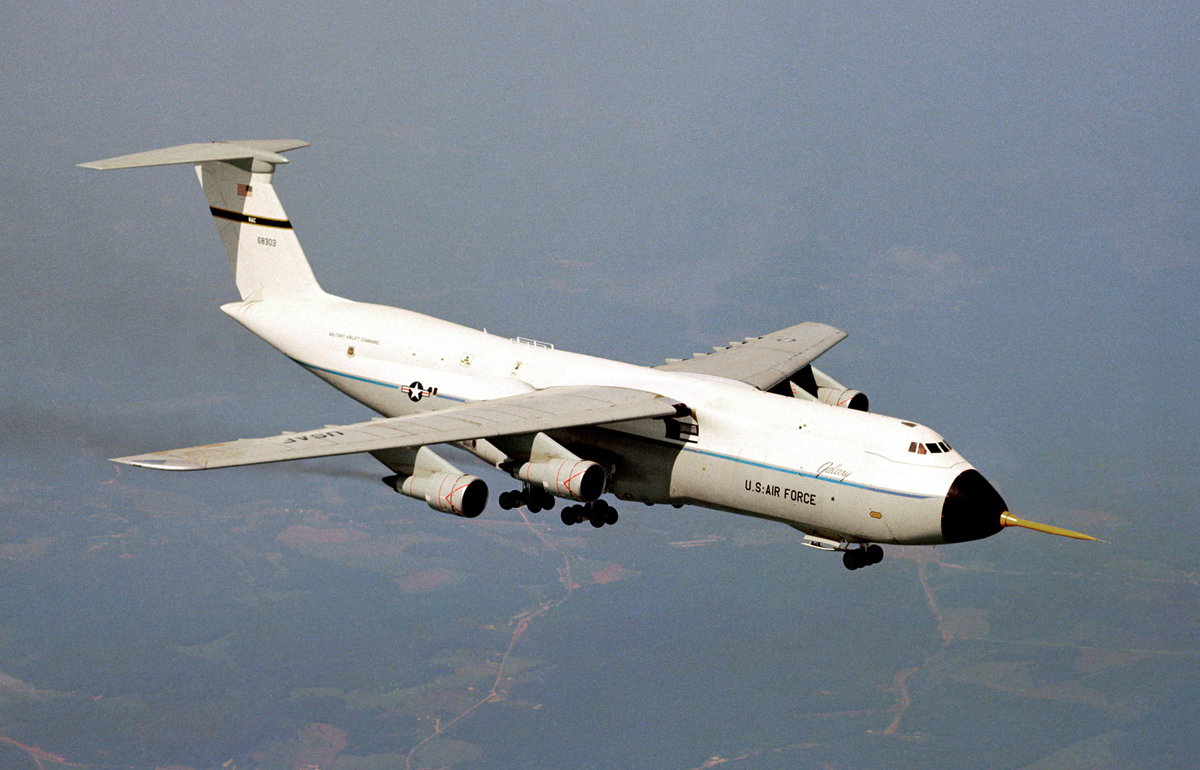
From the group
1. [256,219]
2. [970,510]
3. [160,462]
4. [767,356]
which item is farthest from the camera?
[256,219]

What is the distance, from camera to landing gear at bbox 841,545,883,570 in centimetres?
3672

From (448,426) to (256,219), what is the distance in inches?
504

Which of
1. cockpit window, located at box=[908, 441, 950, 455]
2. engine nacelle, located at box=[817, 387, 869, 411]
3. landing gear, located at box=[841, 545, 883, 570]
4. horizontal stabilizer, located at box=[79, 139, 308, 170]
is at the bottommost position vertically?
landing gear, located at box=[841, 545, 883, 570]

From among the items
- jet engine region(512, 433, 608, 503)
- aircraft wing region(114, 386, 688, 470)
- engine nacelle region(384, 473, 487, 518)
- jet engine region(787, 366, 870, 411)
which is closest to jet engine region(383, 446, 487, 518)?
engine nacelle region(384, 473, 487, 518)

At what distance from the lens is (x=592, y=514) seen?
126 ft

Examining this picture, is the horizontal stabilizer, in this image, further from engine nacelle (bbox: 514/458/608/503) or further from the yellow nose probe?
the yellow nose probe

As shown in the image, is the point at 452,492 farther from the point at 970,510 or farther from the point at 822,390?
the point at 822,390

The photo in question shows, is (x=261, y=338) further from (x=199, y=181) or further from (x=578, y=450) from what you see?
(x=578, y=450)

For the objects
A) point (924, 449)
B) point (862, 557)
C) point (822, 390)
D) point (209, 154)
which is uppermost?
point (209, 154)

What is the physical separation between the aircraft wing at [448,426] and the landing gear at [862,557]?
5.32 m

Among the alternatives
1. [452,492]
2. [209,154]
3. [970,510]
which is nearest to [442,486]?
[452,492]

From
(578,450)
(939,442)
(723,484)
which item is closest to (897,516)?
(939,442)

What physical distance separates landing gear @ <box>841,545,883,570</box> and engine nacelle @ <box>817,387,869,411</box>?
7964mm

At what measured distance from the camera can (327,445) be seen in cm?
3406
